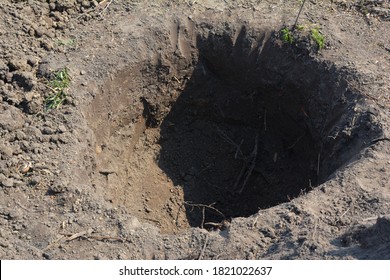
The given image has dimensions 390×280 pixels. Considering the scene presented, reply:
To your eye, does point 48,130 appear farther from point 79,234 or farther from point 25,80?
point 79,234

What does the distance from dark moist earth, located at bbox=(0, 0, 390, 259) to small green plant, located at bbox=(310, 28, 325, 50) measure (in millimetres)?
46

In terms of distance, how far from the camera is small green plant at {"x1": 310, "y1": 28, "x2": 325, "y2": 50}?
6480 millimetres

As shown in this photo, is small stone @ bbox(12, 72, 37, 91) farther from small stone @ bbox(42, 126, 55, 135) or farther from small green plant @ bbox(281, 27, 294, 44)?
small green plant @ bbox(281, 27, 294, 44)

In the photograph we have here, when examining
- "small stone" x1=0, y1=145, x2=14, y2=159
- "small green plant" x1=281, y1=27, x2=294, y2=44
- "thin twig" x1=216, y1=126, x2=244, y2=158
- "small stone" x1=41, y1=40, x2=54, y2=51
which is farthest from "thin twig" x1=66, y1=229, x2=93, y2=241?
"small green plant" x1=281, y1=27, x2=294, y2=44

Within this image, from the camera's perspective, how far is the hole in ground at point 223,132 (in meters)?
6.44

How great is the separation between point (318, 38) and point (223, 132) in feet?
5.39

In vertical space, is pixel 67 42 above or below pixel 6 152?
above

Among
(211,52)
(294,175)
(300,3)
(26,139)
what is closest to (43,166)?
(26,139)

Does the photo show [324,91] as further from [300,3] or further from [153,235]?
[153,235]

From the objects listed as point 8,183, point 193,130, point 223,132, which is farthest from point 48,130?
point 223,132

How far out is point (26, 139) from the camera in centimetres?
560

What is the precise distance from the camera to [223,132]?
7422 millimetres

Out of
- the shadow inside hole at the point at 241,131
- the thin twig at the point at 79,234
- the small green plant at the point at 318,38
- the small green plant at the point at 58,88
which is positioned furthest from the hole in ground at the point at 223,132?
the thin twig at the point at 79,234

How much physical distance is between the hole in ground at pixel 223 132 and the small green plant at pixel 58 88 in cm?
49
